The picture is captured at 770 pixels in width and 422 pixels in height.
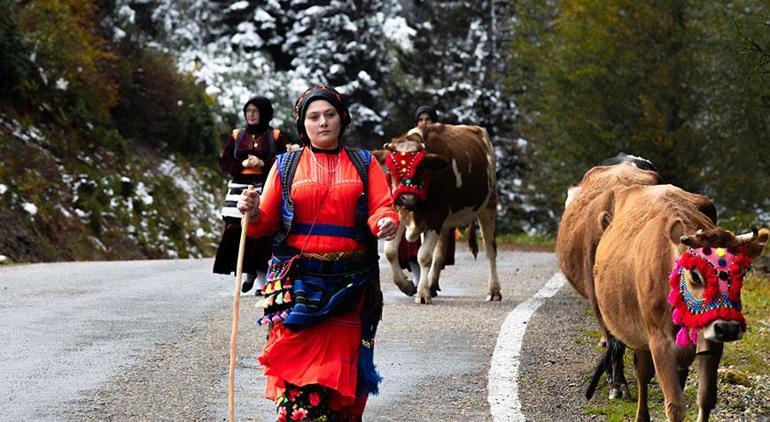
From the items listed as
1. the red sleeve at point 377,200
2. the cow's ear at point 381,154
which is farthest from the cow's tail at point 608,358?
the cow's ear at point 381,154

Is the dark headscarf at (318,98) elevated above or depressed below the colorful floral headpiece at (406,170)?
above

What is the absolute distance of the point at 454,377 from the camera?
9328 mm

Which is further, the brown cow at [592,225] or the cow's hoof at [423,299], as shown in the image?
the cow's hoof at [423,299]

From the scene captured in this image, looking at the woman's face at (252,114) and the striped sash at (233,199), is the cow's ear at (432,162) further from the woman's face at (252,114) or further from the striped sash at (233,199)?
the woman's face at (252,114)

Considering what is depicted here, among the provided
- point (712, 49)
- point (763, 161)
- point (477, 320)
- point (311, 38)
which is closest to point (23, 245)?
point (477, 320)

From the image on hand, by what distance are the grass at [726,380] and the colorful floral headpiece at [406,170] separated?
10.5 ft

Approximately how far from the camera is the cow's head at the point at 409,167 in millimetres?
14078

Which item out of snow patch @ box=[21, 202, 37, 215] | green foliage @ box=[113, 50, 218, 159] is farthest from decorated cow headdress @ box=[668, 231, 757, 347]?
green foliage @ box=[113, 50, 218, 159]

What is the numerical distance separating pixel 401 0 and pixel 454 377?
5959cm

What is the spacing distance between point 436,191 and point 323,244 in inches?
335

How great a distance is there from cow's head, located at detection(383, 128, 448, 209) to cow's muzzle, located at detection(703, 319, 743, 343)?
314 inches

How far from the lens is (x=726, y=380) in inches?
345

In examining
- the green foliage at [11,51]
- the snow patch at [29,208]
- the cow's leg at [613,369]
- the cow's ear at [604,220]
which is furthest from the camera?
the green foliage at [11,51]

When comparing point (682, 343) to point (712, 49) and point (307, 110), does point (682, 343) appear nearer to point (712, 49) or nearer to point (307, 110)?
point (307, 110)
